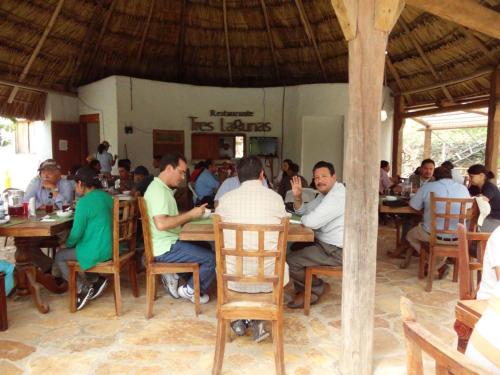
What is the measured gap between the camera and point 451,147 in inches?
558

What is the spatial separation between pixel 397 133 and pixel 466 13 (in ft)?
18.2

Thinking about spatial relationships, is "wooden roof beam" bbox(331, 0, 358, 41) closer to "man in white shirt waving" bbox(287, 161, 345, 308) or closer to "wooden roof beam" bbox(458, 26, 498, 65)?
"man in white shirt waving" bbox(287, 161, 345, 308)

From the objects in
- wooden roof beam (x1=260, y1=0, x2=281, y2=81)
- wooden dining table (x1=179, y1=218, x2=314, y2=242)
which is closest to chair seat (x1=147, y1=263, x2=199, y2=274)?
wooden dining table (x1=179, y1=218, x2=314, y2=242)

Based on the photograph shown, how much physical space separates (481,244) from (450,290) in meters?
1.86

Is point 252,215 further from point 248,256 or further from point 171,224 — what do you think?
point 171,224

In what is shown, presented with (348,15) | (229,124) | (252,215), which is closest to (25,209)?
(252,215)

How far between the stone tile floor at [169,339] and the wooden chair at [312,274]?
13 cm

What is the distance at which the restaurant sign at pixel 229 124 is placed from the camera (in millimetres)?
9190

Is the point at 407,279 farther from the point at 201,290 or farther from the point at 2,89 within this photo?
the point at 2,89

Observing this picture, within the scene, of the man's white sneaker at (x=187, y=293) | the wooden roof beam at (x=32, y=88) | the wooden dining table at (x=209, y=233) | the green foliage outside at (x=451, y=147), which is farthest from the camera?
the green foliage outside at (x=451, y=147)

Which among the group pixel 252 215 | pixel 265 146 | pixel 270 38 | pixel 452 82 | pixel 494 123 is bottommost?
pixel 252 215

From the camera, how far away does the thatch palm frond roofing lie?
6.90 meters

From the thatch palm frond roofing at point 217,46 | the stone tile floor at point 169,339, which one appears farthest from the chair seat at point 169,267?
the thatch palm frond roofing at point 217,46

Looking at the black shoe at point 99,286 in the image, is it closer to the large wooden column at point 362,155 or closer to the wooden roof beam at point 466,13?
the large wooden column at point 362,155
